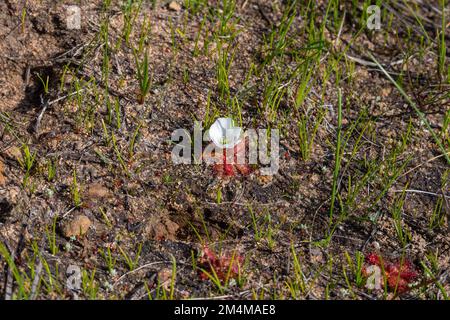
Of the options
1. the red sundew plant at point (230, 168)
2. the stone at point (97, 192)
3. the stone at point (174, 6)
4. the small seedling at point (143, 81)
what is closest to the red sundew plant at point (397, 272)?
the red sundew plant at point (230, 168)

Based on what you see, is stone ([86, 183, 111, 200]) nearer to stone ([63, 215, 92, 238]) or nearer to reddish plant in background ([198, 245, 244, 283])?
stone ([63, 215, 92, 238])

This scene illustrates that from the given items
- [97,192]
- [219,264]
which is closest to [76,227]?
[97,192]

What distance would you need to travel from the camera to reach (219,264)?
8.22ft

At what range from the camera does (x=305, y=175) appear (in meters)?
2.86

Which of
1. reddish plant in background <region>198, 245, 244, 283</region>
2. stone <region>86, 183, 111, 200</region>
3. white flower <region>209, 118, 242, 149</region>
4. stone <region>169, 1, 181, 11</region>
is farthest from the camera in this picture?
stone <region>169, 1, 181, 11</region>

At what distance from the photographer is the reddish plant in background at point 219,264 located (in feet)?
8.16

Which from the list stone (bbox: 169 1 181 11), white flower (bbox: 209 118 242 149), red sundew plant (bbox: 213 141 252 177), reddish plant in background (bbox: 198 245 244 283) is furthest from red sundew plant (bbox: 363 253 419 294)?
stone (bbox: 169 1 181 11)

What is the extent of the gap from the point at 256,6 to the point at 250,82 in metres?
0.60

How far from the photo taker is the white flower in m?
2.77

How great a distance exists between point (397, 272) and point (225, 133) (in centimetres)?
95

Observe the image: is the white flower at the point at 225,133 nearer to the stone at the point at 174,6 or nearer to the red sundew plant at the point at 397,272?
the red sundew plant at the point at 397,272

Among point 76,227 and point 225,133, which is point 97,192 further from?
point 225,133

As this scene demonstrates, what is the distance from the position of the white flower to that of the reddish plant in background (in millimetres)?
495
